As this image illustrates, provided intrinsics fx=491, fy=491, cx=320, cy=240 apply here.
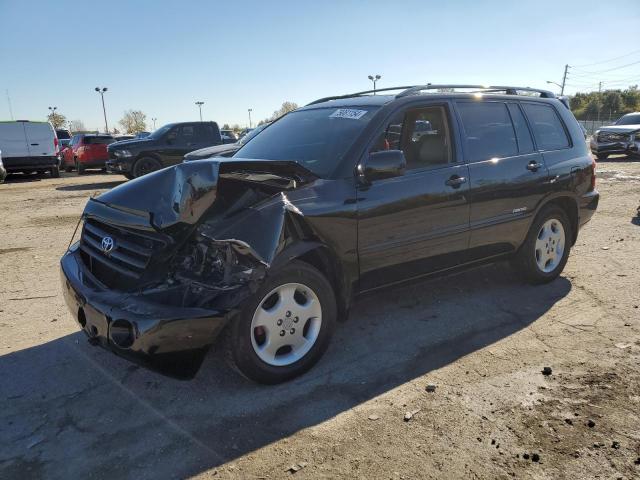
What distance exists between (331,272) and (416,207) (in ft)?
2.93

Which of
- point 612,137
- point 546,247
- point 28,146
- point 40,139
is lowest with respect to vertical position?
point 546,247

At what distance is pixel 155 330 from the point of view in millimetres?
2627

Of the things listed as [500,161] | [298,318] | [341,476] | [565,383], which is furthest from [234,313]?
[500,161]

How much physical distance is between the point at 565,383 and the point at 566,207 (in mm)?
2513

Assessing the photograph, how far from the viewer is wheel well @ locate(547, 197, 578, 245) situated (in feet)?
16.4

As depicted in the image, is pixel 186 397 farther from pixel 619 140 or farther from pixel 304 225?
pixel 619 140

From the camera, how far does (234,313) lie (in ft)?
8.98

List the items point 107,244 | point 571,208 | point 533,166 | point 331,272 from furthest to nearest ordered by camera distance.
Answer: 1. point 571,208
2. point 533,166
3. point 331,272
4. point 107,244

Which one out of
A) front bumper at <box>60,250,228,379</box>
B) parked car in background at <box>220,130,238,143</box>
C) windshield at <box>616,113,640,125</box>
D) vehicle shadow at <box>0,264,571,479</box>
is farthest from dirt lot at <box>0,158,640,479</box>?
windshield at <box>616,113,640,125</box>

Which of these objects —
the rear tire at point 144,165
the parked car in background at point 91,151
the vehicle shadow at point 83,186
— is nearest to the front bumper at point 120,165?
the rear tire at point 144,165

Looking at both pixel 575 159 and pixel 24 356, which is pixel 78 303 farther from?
pixel 575 159

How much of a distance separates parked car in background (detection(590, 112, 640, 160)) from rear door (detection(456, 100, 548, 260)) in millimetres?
15997

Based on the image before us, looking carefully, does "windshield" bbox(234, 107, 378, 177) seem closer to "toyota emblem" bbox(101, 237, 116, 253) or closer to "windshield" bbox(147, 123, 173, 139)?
"toyota emblem" bbox(101, 237, 116, 253)

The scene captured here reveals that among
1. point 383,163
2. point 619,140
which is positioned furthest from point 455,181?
point 619,140
